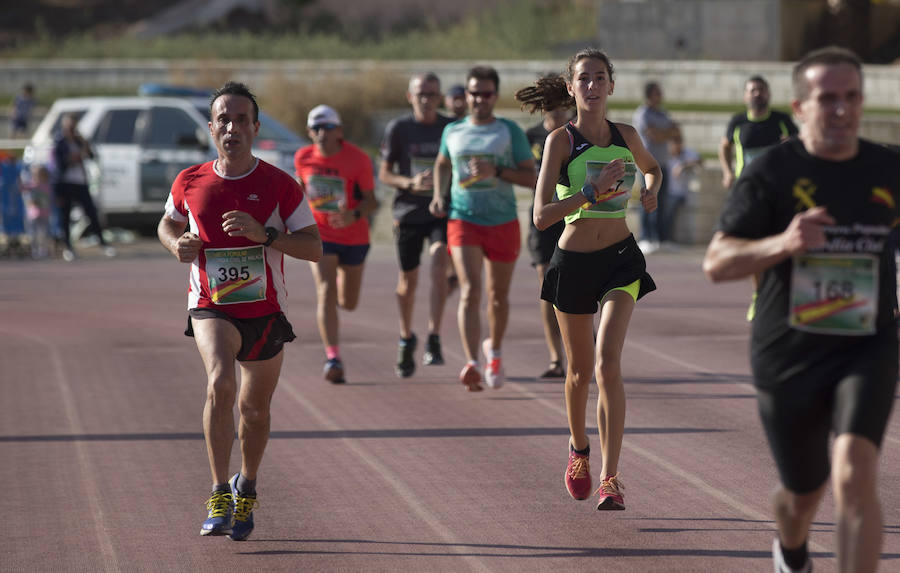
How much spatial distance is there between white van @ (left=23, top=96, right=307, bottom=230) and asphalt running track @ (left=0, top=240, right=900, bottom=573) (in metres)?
8.98

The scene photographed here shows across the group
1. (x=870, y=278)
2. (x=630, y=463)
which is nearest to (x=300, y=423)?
(x=630, y=463)

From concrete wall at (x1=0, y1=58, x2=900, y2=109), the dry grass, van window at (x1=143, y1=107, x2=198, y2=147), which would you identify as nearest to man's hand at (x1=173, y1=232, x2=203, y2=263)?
van window at (x1=143, y1=107, x2=198, y2=147)

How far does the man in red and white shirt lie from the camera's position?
6.62 m

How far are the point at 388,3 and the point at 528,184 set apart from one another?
39.7 m

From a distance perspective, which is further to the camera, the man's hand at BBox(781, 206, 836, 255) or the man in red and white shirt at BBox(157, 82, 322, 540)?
the man in red and white shirt at BBox(157, 82, 322, 540)

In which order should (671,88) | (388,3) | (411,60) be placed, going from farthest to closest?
(388,3) → (411,60) → (671,88)

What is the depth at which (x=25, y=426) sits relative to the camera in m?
9.70

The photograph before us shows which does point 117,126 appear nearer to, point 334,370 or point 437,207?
point 334,370

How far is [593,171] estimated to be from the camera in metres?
7.29

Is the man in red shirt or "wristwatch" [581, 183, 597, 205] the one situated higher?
"wristwatch" [581, 183, 597, 205]

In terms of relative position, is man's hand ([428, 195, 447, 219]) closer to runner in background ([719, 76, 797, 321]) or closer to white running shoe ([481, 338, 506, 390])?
white running shoe ([481, 338, 506, 390])

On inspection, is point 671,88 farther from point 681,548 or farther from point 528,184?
point 681,548

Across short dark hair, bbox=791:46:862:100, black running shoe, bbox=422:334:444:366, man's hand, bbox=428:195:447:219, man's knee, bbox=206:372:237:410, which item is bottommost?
black running shoe, bbox=422:334:444:366

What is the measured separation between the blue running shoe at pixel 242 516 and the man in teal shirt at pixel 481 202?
153 inches
